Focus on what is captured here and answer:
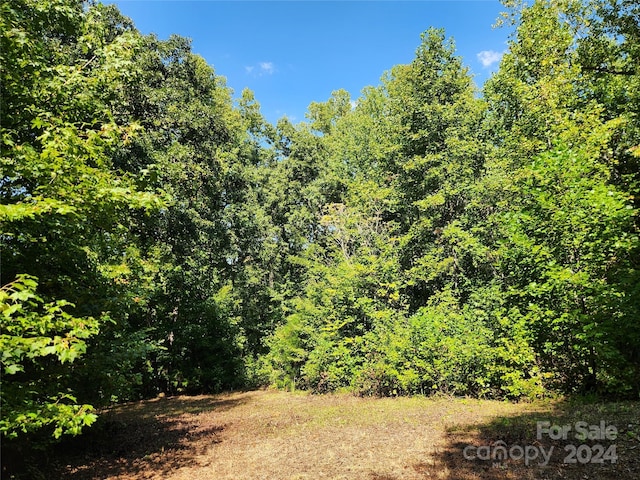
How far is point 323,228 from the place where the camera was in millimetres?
29578

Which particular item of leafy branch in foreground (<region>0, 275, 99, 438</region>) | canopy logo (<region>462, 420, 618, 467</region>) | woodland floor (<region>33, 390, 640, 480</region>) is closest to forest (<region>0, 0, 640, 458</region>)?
leafy branch in foreground (<region>0, 275, 99, 438</region>)

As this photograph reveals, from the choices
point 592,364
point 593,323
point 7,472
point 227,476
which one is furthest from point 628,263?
point 7,472

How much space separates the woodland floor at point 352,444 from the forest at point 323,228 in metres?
1.15

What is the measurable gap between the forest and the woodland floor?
1.15 metres

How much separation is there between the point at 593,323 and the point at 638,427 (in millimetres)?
2873

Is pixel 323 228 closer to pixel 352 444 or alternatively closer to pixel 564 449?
pixel 352 444

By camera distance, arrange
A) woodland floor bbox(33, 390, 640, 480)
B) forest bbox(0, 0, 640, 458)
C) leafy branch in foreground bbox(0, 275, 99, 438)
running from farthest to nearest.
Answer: woodland floor bbox(33, 390, 640, 480), forest bbox(0, 0, 640, 458), leafy branch in foreground bbox(0, 275, 99, 438)

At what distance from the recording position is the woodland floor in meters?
5.71

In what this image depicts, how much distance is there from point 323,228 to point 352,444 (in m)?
22.6

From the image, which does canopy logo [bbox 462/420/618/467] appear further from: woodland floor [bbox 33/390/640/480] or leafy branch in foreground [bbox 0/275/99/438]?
leafy branch in foreground [bbox 0/275/99/438]

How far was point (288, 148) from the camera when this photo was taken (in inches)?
1286

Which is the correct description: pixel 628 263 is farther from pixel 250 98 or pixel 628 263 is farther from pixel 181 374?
pixel 250 98

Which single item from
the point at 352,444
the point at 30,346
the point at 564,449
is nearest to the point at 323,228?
the point at 352,444

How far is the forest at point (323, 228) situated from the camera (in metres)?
5.20
